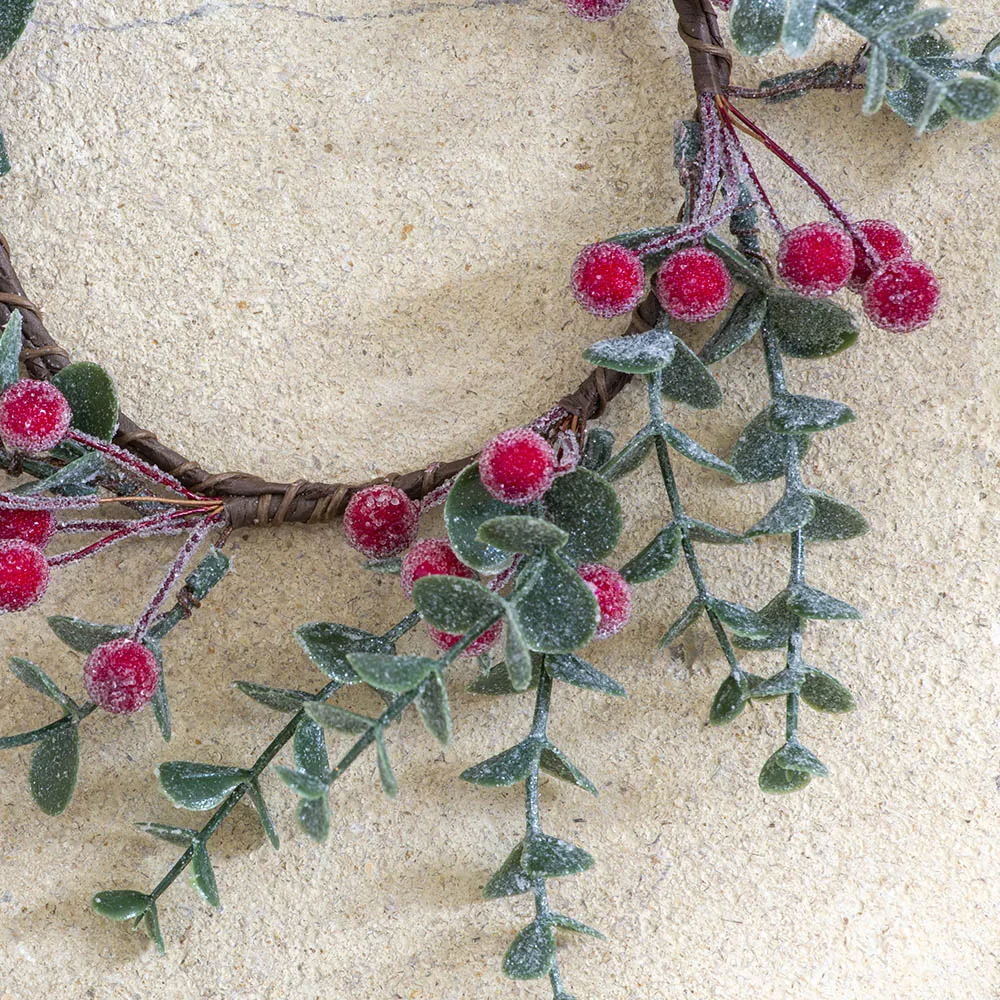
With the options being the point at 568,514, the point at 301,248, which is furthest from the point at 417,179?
the point at 568,514

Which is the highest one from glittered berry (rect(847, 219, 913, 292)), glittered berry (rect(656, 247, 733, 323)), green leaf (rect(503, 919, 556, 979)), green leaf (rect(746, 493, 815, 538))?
glittered berry (rect(847, 219, 913, 292))

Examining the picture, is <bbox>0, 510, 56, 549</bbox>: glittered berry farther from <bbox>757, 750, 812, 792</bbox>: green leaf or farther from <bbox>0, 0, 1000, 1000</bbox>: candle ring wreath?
<bbox>757, 750, 812, 792</bbox>: green leaf

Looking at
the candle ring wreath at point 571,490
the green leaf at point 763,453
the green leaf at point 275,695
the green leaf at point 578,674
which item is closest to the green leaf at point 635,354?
the candle ring wreath at point 571,490

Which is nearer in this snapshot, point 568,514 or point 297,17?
point 568,514

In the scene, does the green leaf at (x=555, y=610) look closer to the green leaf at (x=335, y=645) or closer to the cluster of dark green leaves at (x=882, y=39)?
the green leaf at (x=335, y=645)

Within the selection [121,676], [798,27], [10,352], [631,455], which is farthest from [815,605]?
[10,352]

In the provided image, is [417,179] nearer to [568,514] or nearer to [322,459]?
[322,459]

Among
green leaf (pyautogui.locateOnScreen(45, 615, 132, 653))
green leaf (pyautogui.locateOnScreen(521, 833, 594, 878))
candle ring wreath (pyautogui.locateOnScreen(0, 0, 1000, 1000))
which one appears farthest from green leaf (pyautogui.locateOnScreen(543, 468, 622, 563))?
green leaf (pyautogui.locateOnScreen(45, 615, 132, 653))
